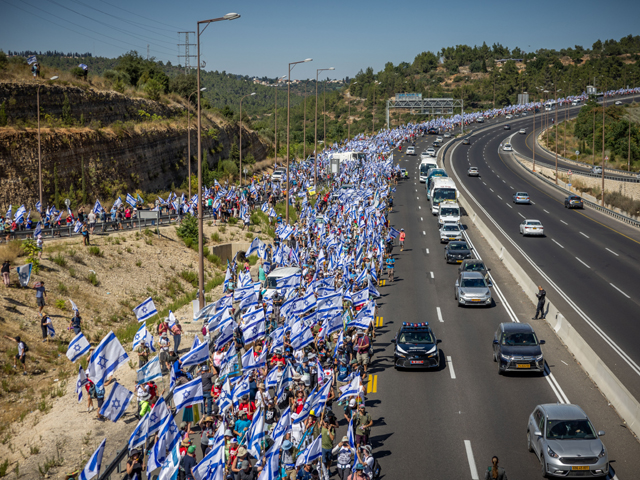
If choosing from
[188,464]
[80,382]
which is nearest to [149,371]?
[80,382]

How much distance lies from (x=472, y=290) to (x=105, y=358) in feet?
63.2

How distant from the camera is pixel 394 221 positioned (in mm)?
52188

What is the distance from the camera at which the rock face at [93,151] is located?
45.2 meters

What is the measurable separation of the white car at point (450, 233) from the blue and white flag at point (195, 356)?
29036mm

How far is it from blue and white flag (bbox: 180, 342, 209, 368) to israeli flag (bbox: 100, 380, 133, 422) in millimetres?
2520

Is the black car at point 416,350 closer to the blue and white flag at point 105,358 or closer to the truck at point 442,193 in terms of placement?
the blue and white flag at point 105,358

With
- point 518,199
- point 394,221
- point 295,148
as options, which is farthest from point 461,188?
point 295,148

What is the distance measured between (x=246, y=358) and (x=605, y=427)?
400 inches

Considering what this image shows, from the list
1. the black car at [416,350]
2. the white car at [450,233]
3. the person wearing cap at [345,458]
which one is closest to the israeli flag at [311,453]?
the person wearing cap at [345,458]

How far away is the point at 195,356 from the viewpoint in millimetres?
17547

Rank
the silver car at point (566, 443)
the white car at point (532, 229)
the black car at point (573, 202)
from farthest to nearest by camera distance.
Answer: the black car at point (573, 202) → the white car at point (532, 229) → the silver car at point (566, 443)

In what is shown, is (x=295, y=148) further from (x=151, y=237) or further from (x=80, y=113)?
(x=151, y=237)

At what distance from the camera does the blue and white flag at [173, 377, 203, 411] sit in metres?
14.9

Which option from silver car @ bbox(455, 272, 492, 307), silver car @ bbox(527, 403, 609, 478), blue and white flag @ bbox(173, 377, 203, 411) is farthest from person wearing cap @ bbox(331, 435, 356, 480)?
silver car @ bbox(455, 272, 492, 307)
